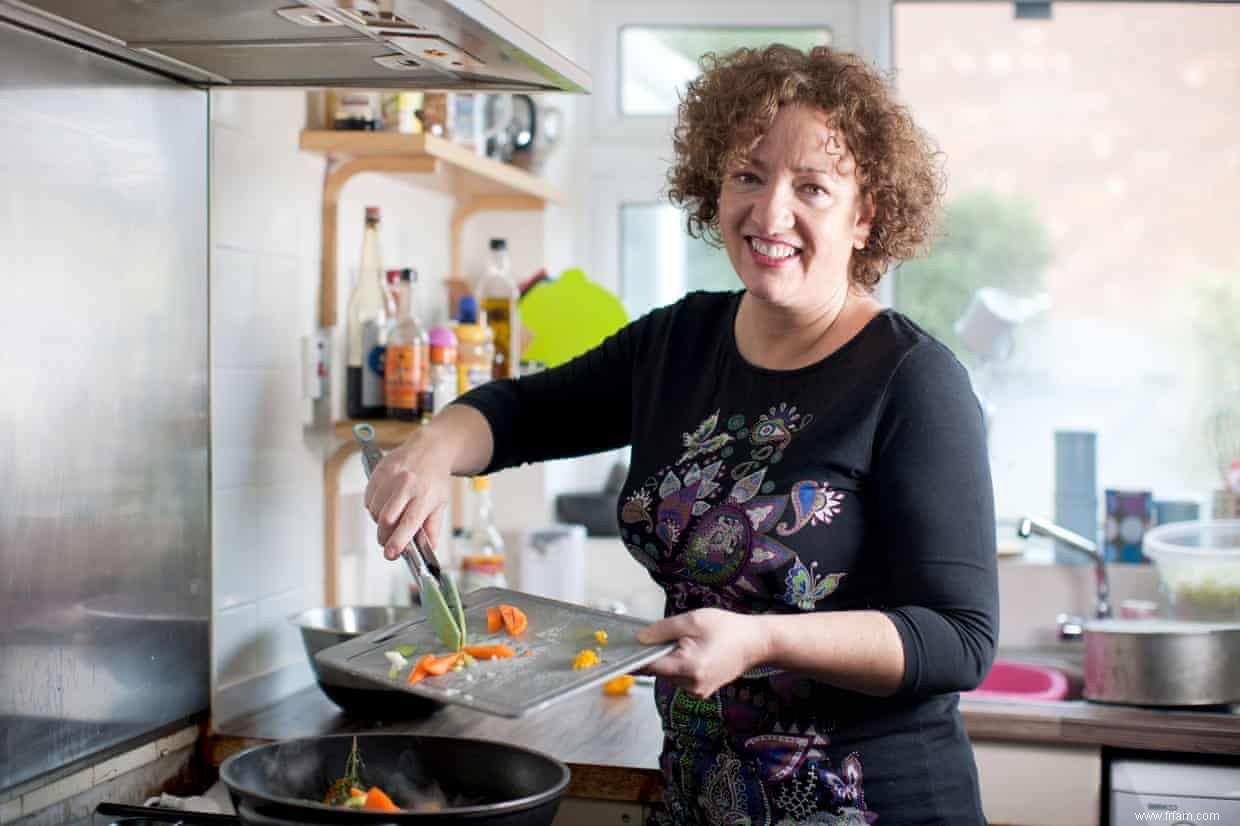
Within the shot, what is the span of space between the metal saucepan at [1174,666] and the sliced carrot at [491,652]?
1.22 metres

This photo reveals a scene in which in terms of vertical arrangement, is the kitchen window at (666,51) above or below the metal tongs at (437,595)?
above

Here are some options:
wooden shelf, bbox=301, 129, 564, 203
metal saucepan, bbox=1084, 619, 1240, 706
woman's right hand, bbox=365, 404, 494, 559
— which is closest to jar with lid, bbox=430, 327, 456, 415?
wooden shelf, bbox=301, 129, 564, 203

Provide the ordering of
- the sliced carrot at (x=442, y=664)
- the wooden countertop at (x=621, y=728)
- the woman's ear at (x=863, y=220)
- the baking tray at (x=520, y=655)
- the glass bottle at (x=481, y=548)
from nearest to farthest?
the baking tray at (x=520, y=655) → the sliced carrot at (x=442, y=664) → the woman's ear at (x=863, y=220) → the wooden countertop at (x=621, y=728) → the glass bottle at (x=481, y=548)

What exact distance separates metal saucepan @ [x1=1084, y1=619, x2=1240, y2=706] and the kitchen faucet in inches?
9.3

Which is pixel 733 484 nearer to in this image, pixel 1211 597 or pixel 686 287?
pixel 1211 597

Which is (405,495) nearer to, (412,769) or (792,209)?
(412,769)

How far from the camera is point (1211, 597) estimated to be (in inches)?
91.9

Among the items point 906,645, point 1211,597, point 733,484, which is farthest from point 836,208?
point 1211,597

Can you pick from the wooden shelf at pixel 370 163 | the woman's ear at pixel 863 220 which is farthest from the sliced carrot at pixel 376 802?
the wooden shelf at pixel 370 163

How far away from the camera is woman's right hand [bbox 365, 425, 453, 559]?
132cm

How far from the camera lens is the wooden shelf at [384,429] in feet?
6.54

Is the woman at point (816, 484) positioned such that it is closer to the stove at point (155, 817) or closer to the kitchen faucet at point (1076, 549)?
the stove at point (155, 817)

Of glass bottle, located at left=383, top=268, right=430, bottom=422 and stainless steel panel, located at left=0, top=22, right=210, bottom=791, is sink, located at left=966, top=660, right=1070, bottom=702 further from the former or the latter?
stainless steel panel, located at left=0, top=22, right=210, bottom=791

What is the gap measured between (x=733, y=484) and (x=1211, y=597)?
1.35 metres
